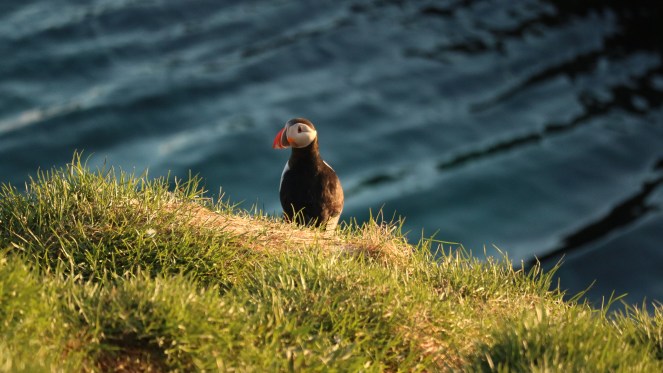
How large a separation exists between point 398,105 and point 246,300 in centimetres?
1384

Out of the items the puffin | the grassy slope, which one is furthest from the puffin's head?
the grassy slope

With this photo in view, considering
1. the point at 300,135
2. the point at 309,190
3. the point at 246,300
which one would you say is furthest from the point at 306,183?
the point at 246,300

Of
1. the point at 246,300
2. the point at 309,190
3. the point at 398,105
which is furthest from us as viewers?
the point at 398,105

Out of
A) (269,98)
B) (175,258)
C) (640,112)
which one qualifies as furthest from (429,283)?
(640,112)

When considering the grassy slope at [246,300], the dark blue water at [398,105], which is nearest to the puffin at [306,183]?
the grassy slope at [246,300]

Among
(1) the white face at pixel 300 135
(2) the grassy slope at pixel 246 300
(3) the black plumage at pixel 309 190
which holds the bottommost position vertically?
(2) the grassy slope at pixel 246 300

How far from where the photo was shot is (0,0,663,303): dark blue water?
15672mm

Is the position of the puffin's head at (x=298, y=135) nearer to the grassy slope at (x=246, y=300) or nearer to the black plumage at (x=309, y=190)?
the black plumage at (x=309, y=190)

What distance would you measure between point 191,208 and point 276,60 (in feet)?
44.3

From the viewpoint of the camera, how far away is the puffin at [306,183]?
6324 mm

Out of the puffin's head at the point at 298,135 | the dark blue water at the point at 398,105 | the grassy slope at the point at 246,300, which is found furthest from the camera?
the dark blue water at the point at 398,105

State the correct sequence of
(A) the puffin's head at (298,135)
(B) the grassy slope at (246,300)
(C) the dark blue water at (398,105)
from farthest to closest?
(C) the dark blue water at (398,105)
(A) the puffin's head at (298,135)
(B) the grassy slope at (246,300)

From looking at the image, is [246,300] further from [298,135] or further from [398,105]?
[398,105]

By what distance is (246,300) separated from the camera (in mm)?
4480
